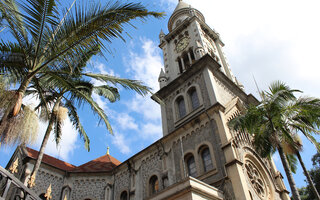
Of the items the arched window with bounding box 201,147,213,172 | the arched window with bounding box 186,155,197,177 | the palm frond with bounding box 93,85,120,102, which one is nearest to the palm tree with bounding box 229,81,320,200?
the arched window with bounding box 201,147,213,172

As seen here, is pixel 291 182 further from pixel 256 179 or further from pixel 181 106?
pixel 181 106

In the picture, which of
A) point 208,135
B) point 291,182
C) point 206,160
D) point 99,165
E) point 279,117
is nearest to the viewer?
point 291,182

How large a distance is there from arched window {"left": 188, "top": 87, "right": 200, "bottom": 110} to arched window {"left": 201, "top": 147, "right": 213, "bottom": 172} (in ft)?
15.1

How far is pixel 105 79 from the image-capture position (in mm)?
8961

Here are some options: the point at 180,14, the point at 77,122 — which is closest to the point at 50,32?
the point at 77,122

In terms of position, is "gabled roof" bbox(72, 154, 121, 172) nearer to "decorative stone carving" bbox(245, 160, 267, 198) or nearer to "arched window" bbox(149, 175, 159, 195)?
"arched window" bbox(149, 175, 159, 195)

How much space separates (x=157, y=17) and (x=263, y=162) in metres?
13.8

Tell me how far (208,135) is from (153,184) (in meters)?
5.33

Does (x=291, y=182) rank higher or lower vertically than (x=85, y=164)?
lower

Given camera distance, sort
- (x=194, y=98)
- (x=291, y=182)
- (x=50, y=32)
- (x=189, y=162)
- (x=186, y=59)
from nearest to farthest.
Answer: (x=50, y=32) → (x=291, y=182) → (x=189, y=162) → (x=194, y=98) → (x=186, y=59)

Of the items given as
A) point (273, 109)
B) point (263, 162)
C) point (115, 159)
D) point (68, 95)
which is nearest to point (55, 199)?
point (115, 159)

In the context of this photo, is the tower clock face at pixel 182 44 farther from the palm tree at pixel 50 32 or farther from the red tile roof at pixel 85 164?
the palm tree at pixel 50 32

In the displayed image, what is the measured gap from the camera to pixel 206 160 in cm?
1546

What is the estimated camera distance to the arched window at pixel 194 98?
65.3 ft
